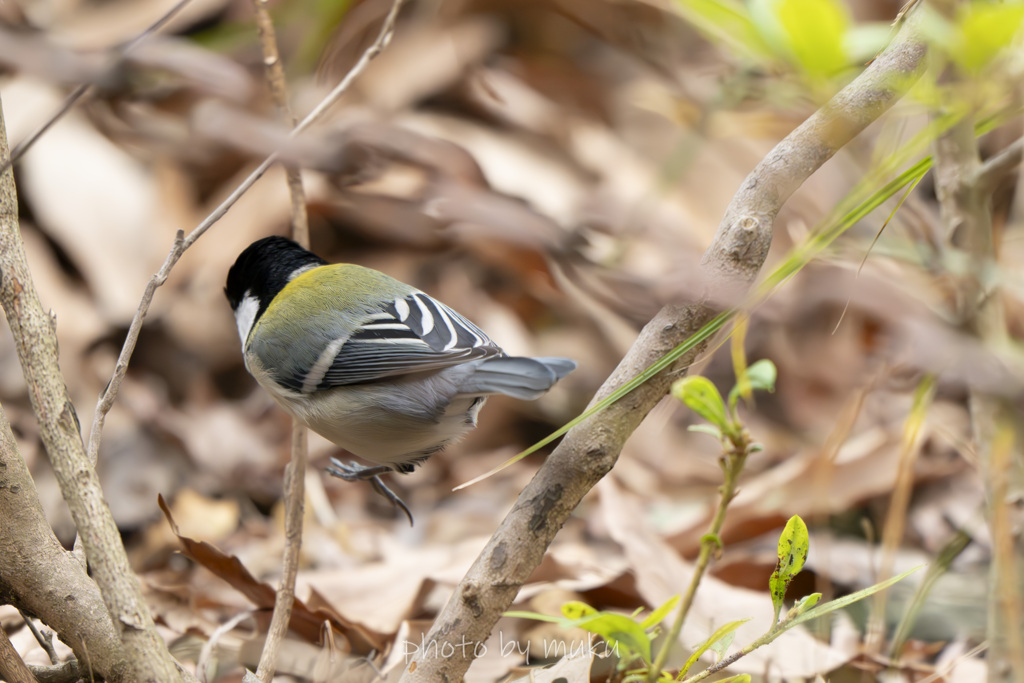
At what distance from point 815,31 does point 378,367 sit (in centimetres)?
114

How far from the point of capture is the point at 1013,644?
3.40 feet

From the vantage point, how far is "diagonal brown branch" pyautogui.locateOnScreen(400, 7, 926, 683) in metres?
1.17

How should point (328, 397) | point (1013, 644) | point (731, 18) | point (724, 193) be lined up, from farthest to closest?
point (724, 193) < point (328, 397) < point (1013, 644) < point (731, 18)

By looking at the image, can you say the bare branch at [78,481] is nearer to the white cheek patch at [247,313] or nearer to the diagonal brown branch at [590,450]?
the diagonal brown branch at [590,450]

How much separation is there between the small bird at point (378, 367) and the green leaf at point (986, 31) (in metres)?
0.81

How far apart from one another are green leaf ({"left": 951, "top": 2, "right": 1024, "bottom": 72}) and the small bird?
813 millimetres

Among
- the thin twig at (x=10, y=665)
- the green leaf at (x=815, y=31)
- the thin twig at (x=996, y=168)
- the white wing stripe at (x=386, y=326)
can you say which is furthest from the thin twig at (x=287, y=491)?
the thin twig at (x=996, y=168)

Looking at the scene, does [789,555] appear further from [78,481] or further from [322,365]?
[322,365]

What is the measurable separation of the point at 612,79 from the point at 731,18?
3.95 m

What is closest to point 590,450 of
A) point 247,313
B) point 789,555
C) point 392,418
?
point 789,555

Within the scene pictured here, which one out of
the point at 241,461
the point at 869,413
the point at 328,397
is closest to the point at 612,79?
the point at 869,413

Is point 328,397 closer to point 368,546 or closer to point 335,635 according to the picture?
point 335,635

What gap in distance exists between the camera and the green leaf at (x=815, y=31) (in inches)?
25.3

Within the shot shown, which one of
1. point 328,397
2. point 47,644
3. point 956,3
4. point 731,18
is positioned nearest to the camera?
point 731,18
